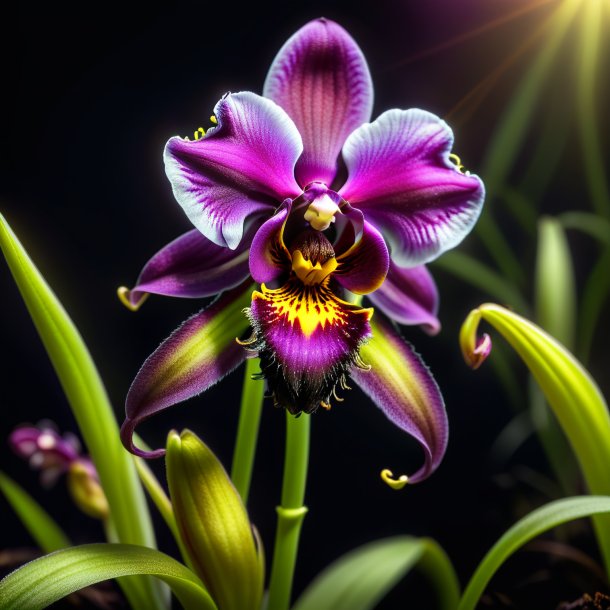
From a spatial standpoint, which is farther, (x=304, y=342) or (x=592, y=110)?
(x=592, y=110)

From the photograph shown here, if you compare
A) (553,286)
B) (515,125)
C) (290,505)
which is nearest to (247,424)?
(290,505)

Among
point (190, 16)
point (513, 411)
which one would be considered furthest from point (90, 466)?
point (513, 411)

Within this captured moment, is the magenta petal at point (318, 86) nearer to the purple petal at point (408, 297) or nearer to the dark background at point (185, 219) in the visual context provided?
the purple petal at point (408, 297)

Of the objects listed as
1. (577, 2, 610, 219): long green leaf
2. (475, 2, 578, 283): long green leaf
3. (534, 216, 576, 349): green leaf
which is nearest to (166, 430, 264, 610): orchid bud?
(534, 216, 576, 349): green leaf

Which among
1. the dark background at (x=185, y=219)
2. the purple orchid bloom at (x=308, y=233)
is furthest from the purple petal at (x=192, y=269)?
the dark background at (x=185, y=219)

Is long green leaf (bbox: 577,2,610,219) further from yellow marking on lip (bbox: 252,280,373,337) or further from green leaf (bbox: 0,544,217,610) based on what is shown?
green leaf (bbox: 0,544,217,610)

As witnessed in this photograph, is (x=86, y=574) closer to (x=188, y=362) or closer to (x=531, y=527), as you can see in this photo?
(x=188, y=362)

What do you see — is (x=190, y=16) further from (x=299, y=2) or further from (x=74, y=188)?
(x=74, y=188)
